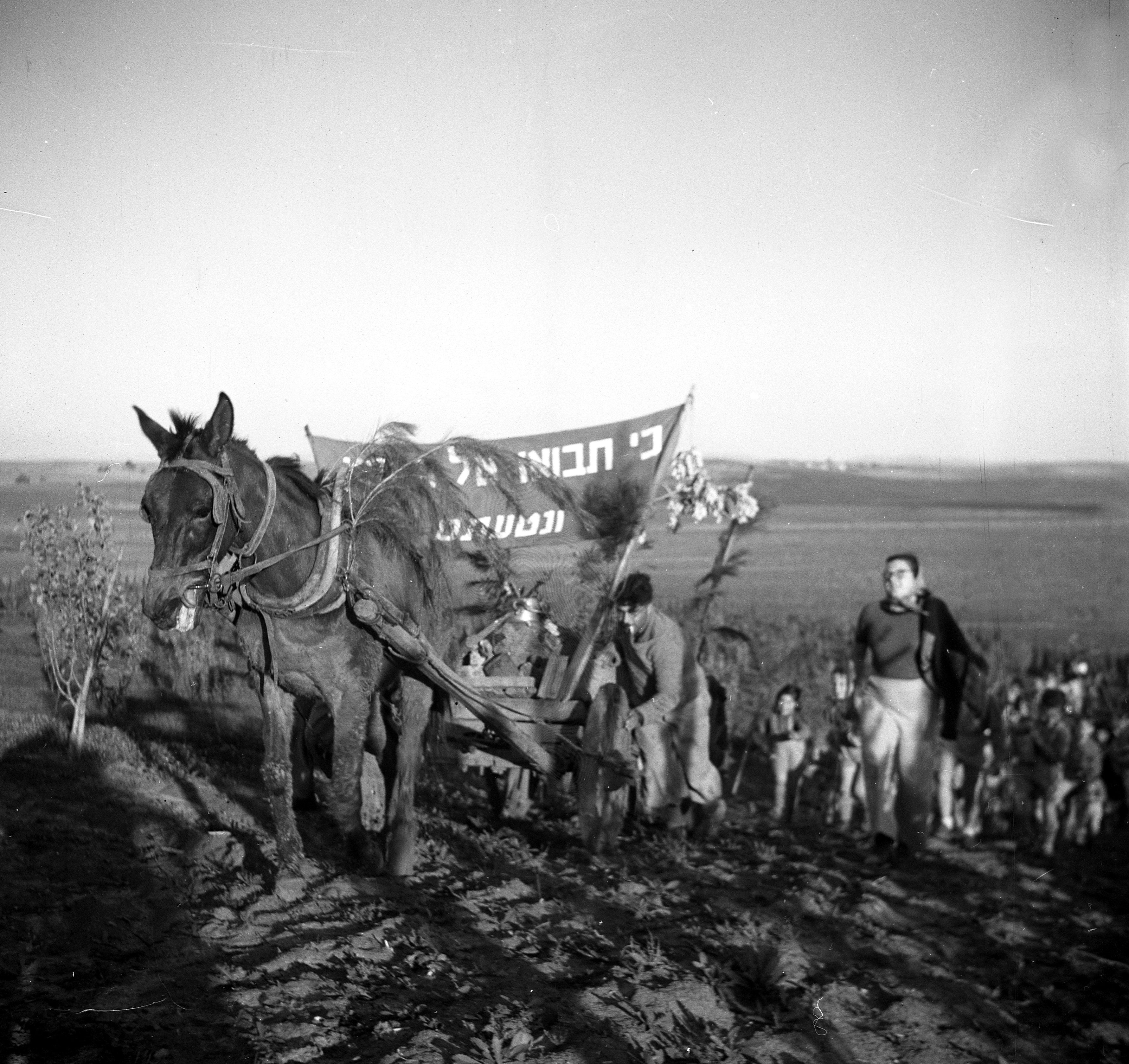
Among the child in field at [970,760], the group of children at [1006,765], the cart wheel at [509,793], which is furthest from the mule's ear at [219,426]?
the child in field at [970,760]

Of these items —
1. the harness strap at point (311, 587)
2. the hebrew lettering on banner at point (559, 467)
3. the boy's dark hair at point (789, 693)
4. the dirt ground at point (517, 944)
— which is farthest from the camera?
the boy's dark hair at point (789, 693)

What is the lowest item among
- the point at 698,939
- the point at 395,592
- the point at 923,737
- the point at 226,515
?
the point at 698,939

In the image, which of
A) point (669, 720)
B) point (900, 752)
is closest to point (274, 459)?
point (669, 720)

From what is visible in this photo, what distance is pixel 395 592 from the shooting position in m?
5.57

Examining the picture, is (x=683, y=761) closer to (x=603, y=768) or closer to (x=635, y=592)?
(x=603, y=768)

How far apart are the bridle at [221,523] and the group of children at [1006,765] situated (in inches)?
153

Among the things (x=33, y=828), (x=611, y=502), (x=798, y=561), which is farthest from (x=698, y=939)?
(x=798, y=561)

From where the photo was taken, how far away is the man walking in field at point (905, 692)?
6.02 m

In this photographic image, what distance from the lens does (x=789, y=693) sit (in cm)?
814

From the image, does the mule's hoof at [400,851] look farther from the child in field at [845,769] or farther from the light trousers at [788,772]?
the light trousers at [788,772]

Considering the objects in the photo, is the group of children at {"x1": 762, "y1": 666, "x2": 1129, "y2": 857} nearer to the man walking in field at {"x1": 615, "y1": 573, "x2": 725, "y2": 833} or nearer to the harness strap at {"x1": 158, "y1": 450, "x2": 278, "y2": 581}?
the man walking in field at {"x1": 615, "y1": 573, "x2": 725, "y2": 833}

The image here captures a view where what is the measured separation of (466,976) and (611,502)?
128 inches

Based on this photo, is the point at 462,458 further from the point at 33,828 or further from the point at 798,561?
the point at 798,561

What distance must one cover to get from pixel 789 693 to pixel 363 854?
380 centimetres
